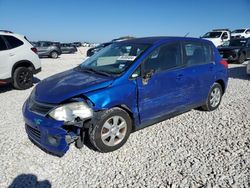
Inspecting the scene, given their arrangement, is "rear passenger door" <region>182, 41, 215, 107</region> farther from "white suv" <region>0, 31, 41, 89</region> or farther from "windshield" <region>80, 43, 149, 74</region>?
"white suv" <region>0, 31, 41, 89</region>

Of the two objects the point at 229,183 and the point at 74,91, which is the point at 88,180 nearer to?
the point at 74,91

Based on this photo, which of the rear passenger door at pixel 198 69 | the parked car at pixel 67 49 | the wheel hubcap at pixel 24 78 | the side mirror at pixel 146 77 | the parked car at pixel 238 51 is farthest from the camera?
the parked car at pixel 67 49

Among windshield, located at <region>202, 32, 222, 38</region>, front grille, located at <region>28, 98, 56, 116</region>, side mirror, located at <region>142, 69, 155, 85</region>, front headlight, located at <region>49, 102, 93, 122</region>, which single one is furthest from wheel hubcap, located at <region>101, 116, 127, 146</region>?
windshield, located at <region>202, 32, 222, 38</region>

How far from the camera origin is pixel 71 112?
3350 mm

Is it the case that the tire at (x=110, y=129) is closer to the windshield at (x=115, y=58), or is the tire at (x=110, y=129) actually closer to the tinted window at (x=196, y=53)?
the windshield at (x=115, y=58)

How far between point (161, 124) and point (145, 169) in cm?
163

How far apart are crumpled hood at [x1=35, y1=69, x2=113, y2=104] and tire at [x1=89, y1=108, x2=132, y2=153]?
434mm

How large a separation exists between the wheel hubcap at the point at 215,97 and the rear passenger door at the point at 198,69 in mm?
300

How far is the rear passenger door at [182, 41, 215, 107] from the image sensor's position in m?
4.70

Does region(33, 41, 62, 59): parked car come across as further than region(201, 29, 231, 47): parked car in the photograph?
Yes

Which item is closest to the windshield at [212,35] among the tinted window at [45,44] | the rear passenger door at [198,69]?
the tinted window at [45,44]

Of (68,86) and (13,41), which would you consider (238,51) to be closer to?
(13,41)

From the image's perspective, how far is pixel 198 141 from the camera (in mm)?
4094

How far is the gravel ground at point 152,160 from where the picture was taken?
3.07 metres
